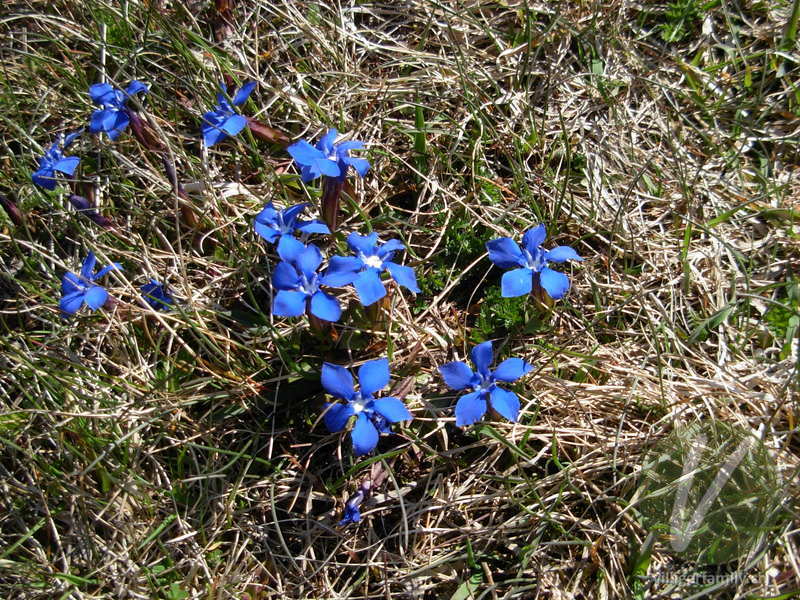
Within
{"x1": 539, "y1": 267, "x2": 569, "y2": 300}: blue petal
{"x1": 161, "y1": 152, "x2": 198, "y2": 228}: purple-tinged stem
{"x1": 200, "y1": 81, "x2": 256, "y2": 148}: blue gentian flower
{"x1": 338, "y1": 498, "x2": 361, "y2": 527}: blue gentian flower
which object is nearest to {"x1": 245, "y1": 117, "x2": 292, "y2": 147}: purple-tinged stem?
{"x1": 200, "y1": 81, "x2": 256, "y2": 148}: blue gentian flower

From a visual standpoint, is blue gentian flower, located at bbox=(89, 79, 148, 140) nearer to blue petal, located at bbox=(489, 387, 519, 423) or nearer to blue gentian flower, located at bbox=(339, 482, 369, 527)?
blue gentian flower, located at bbox=(339, 482, 369, 527)

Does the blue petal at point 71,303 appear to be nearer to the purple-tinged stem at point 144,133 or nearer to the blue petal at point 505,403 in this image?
the purple-tinged stem at point 144,133

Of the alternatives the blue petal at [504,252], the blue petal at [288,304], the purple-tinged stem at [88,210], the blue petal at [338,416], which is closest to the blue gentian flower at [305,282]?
the blue petal at [288,304]

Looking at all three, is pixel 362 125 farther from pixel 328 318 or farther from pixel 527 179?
pixel 328 318

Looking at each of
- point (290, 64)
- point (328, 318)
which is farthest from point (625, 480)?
point (290, 64)

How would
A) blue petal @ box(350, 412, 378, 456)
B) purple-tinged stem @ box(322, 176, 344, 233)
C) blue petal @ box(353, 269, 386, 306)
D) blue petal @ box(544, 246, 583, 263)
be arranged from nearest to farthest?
blue petal @ box(350, 412, 378, 456) → blue petal @ box(353, 269, 386, 306) → blue petal @ box(544, 246, 583, 263) → purple-tinged stem @ box(322, 176, 344, 233)

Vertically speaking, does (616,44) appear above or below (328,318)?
above
